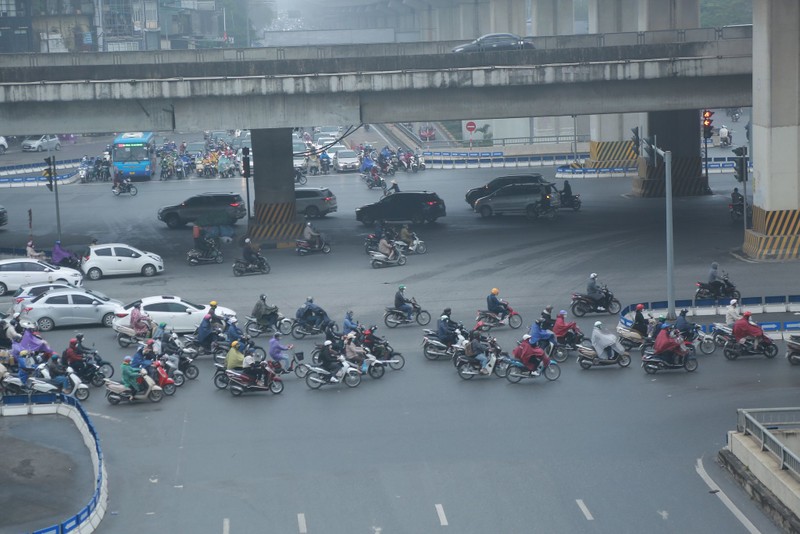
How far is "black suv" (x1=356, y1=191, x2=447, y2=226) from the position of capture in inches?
1885

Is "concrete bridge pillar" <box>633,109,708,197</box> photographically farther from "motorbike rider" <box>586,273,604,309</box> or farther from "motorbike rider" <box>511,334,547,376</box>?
"motorbike rider" <box>511,334,547,376</box>

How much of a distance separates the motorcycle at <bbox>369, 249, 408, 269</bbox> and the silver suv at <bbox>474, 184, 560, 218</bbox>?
10.7 m

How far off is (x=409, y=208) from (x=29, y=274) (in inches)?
619

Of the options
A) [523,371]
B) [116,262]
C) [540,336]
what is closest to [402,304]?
[540,336]

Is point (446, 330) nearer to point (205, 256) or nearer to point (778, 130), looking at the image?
point (205, 256)

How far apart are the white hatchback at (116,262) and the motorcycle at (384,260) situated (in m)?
6.54

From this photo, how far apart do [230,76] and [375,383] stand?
715 inches

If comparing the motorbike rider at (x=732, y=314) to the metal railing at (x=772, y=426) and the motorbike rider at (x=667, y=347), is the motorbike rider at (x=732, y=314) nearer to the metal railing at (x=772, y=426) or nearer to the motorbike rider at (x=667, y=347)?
the motorbike rider at (x=667, y=347)

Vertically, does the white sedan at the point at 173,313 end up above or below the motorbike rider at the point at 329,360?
above

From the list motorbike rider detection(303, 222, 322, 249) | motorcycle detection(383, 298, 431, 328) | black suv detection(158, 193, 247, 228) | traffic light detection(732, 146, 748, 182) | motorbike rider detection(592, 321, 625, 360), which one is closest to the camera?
motorbike rider detection(592, 321, 625, 360)

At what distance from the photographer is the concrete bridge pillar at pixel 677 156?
52.8 metres

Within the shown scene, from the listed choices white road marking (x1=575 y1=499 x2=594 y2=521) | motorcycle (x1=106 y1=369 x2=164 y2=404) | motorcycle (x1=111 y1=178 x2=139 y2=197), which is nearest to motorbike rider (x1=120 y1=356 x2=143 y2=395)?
motorcycle (x1=106 y1=369 x2=164 y2=404)

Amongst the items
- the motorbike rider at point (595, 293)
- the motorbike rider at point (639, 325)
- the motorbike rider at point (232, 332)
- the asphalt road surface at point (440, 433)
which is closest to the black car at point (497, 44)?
the asphalt road surface at point (440, 433)

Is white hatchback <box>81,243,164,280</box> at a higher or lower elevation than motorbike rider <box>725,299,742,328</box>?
higher
